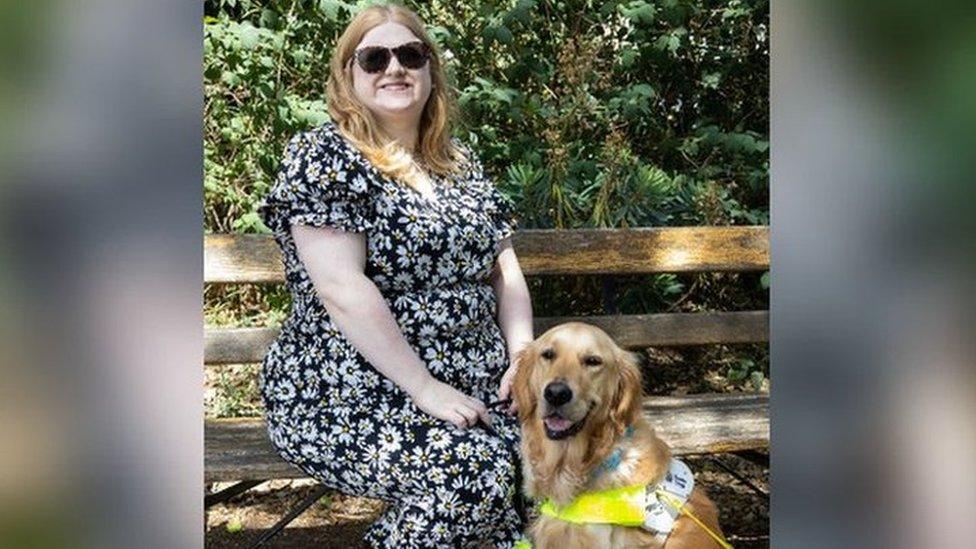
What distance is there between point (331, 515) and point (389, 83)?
7.98 ft

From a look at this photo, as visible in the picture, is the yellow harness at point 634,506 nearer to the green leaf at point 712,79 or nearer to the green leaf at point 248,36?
the green leaf at point 248,36

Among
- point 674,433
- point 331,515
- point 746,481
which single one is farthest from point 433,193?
point 331,515

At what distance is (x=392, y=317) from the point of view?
2.81 m

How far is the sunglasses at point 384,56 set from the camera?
299 cm

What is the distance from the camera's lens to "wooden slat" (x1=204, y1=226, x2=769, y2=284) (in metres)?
3.88

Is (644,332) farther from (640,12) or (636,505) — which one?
(640,12)

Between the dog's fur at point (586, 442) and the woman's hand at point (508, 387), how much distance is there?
0.02m

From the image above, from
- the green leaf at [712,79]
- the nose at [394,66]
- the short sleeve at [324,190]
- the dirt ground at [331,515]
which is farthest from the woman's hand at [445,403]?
the green leaf at [712,79]
